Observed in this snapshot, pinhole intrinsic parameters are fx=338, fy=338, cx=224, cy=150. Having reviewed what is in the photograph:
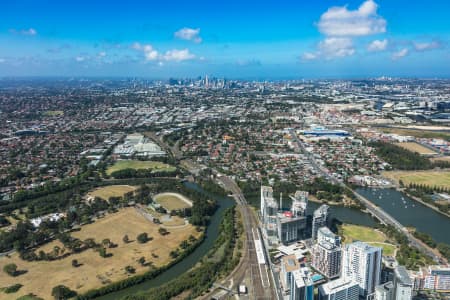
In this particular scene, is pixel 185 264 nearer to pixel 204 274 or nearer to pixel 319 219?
pixel 204 274

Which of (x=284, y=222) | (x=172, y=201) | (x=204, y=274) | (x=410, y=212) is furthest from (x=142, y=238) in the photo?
(x=410, y=212)

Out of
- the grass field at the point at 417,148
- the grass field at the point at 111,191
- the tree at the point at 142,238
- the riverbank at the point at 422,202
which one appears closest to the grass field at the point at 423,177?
the riverbank at the point at 422,202

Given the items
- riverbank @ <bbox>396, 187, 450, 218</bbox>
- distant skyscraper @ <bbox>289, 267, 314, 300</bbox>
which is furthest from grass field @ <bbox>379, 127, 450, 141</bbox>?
distant skyscraper @ <bbox>289, 267, 314, 300</bbox>

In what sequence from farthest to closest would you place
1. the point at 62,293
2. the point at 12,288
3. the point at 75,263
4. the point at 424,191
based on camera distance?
the point at 424,191 < the point at 75,263 < the point at 12,288 < the point at 62,293

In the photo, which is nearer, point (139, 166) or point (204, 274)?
point (204, 274)

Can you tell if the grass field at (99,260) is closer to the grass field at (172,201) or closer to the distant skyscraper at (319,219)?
the grass field at (172,201)

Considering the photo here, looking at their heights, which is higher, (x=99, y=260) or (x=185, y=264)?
(x=99, y=260)

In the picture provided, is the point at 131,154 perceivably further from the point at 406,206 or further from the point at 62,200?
the point at 406,206
